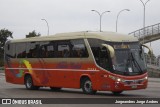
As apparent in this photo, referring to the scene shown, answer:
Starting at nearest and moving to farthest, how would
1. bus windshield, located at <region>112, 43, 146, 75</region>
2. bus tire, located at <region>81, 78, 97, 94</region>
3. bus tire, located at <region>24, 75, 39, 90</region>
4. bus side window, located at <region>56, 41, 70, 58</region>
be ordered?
bus windshield, located at <region>112, 43, 146, 75</region> < bus tire, located at <region>81, 78, 97, 94</region> < bus side window, located at <region>56, 41, 70, 58</region> < bus tire, located at <region>24, 75, 39, 90</region>

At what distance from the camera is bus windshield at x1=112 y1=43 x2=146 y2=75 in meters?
22.4

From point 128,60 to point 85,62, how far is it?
7.82ft

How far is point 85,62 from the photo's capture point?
23984 millimetres

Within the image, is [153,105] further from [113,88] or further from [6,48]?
[6,48]

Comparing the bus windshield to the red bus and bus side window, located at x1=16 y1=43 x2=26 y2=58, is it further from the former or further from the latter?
bus side window, located at x1=16 y1=43 x2=26 y2=58

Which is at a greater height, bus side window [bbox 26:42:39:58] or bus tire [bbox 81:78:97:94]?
bus side window [bbox 26:42:39:58]

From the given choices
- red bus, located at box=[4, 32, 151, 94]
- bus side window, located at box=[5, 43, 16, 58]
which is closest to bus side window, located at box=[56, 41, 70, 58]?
red bus, located at box=[4, 32, 151, 94]

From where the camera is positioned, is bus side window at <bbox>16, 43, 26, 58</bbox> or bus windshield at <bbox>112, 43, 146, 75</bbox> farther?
bus side window at <bbox>16, 43, 26, 58</bbox>

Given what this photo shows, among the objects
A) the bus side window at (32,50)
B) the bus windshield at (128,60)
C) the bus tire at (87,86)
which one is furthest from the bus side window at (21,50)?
the bus windshield at (128,60)

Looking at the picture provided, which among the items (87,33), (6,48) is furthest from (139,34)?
(87,33)

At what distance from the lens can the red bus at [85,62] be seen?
73.7 feet

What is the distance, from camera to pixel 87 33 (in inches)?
950

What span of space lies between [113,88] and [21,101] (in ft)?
20.2

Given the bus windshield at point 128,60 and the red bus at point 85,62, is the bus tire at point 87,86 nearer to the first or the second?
the red bus at point 85,62
